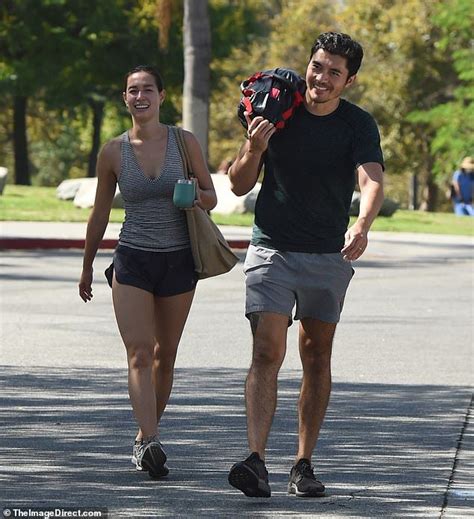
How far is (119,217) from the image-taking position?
30359 millimetres

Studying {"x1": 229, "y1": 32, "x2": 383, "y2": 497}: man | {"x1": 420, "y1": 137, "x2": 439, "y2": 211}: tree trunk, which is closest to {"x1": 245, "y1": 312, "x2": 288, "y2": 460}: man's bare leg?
{"x1": 229, "y1": 32, "x2": 383, "y2": 497}: man

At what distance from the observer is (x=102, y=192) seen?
26.0 feet

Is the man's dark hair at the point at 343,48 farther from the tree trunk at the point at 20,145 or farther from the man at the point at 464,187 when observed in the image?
the tree trunk at the point at 20,145

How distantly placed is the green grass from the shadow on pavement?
18653mm

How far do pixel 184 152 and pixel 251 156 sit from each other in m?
1.07

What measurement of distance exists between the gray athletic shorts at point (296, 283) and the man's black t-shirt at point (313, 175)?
0.05m

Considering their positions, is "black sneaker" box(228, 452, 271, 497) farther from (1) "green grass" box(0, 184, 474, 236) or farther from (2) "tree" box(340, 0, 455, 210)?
Result: (2) "tree" box(340, 0, 455, 210)

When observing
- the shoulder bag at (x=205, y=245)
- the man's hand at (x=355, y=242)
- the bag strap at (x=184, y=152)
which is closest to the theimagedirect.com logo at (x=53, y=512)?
the man's hand at (x=355, y=242)

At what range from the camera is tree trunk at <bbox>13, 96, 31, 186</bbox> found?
57781 mm

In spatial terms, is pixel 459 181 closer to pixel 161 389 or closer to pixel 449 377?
pixel 449 377

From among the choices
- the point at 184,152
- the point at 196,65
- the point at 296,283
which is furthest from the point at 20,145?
the point at 296,283

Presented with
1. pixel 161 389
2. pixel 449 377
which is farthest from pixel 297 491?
pixel 449 377

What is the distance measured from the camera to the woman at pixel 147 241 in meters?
7.66

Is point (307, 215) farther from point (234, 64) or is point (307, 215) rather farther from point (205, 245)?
point (234, 64)
